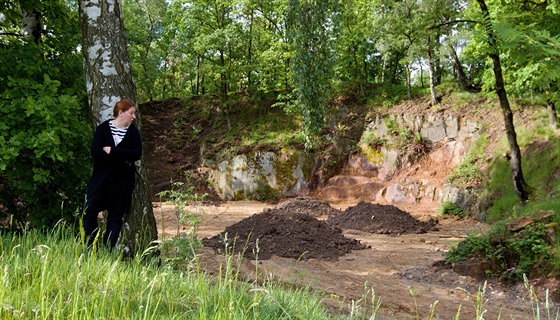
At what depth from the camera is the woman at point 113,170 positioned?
13.7ft

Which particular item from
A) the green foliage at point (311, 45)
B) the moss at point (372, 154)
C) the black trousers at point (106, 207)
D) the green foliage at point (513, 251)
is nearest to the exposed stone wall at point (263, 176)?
the moss at point (372, 154)

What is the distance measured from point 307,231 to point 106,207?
6.48 metres

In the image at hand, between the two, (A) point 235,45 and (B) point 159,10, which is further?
(B) point 159,10

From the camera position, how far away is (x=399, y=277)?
7.77m

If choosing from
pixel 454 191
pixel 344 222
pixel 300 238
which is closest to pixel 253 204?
pixel 344 222

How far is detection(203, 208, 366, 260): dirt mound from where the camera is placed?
9.07m

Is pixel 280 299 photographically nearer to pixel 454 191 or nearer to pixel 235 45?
pixel 454 191

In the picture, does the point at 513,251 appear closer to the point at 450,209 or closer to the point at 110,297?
the point at 110,297

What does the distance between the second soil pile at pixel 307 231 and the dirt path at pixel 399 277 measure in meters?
0.34

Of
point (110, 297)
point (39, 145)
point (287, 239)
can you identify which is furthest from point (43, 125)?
point (287, 239)

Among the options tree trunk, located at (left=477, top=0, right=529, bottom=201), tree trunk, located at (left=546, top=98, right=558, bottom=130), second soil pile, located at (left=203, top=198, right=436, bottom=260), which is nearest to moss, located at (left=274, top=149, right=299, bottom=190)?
second soil pile, located at (left=203, top=198, right=436, bottom=260)

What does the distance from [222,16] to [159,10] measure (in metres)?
8.16

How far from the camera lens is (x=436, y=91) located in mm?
21047

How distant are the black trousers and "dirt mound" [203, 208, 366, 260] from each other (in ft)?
14.7
